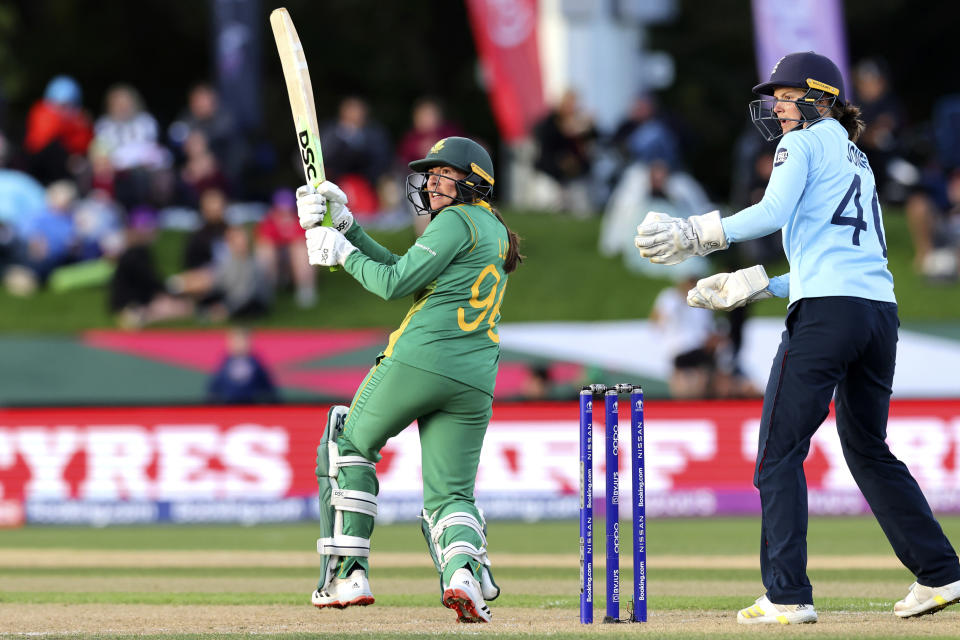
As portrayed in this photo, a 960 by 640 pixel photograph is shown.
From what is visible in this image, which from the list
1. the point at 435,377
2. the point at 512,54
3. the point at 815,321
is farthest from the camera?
the point at 512,54

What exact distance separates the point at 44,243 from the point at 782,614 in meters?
15.7

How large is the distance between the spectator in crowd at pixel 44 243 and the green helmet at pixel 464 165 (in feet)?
44.5

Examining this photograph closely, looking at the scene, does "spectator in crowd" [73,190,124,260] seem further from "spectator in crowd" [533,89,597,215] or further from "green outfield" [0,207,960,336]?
"spectator in crowd" [533,89,597,215]

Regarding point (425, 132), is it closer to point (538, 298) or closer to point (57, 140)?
point (538, 298)

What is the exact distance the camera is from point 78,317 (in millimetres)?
20031

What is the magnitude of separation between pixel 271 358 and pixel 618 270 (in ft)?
15.8

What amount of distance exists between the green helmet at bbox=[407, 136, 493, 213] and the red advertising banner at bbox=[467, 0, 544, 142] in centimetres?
1549

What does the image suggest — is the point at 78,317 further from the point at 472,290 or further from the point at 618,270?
the point at 472,290

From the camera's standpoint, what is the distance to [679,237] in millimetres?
6531

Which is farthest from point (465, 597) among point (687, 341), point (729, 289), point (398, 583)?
point (687, 341)

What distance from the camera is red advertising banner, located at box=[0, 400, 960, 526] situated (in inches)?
605

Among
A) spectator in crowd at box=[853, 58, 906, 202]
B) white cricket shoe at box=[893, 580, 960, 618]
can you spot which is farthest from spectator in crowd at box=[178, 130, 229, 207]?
white cricket shoe at box=[893, 580, 960, 618]

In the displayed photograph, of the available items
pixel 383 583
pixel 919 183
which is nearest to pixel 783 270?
pixel 919 183

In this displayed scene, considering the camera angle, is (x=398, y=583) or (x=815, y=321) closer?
(x=815, y=321)
